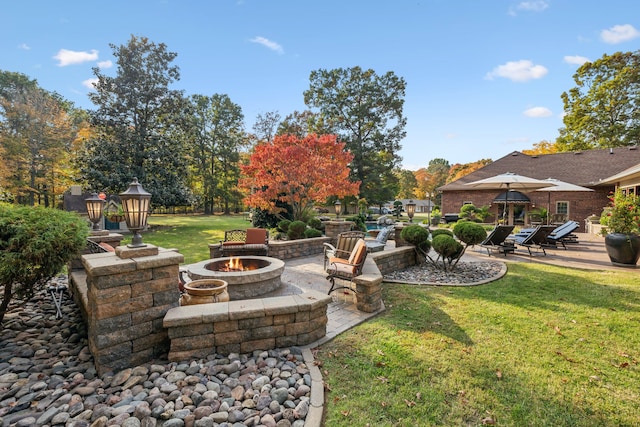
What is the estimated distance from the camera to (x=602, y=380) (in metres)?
2.66

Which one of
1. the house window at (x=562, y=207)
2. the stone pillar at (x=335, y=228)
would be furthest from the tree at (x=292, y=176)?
the house window at (x=562, y=207)

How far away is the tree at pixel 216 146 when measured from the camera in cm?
3409

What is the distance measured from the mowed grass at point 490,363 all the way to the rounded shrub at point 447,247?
1.62m

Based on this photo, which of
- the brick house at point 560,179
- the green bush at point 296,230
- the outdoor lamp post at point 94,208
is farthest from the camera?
the brick house at point 560,179

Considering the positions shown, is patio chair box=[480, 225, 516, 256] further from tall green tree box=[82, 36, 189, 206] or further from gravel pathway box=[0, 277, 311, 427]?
tall green tree box=[82, 36, 189, 206]

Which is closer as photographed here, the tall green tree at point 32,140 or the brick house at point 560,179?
the brick house at point 560,179

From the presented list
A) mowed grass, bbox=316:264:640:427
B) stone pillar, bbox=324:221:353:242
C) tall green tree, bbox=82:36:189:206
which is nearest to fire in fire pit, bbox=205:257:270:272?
mowed grass, bbox=316:264:640:427

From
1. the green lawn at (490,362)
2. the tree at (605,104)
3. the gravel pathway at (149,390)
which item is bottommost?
the green lawn at (490,362)

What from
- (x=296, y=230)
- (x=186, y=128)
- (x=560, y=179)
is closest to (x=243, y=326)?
(x=296, y=230)

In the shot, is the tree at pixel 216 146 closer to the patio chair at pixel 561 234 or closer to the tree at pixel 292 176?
the tree at pixel 292 176

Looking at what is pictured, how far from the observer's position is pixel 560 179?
1948 cm

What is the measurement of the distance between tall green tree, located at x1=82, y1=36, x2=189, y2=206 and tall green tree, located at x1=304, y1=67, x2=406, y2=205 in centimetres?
1632

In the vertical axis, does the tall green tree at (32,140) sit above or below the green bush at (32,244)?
above

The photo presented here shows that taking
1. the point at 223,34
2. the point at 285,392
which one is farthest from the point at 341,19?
the point at 285,392
